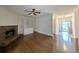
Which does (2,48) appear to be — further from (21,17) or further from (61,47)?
(61,47)

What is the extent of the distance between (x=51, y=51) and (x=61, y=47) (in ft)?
0.70

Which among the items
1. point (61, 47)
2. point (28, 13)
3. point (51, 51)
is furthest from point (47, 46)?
point (28, 13)

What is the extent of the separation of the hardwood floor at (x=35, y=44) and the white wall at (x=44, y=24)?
0.11 m

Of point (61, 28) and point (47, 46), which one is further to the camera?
point (61, 28)

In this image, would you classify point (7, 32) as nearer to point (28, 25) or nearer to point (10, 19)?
point (10, 19)

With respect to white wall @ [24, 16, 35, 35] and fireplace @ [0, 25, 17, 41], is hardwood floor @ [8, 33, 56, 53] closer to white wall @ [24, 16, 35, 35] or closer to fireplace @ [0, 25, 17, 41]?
white wall @ [24, 16, 35, 35]

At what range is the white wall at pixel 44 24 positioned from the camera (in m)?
1.92

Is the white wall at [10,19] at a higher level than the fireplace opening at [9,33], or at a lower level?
higher

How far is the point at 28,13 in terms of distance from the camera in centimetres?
186

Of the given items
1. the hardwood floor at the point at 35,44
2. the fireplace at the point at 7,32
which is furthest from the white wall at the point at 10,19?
the hardwood floor at the point at 35,44

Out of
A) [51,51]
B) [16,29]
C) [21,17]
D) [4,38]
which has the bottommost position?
[51,51]

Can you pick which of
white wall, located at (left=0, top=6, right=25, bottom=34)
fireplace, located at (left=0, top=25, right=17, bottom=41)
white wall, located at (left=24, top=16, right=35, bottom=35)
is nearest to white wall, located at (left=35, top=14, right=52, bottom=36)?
white wall, located at (left=24, top=16, right=35, bottom=35)

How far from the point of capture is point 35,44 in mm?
1842

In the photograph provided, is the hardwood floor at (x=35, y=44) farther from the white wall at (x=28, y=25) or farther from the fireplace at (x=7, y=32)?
the fireplace at (x=7, y=32)
